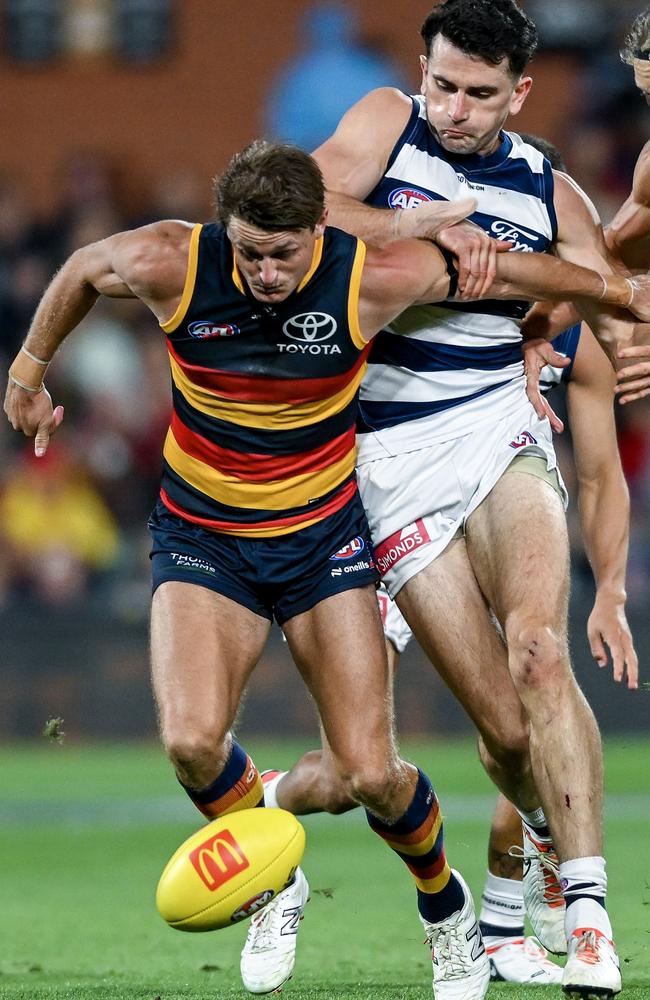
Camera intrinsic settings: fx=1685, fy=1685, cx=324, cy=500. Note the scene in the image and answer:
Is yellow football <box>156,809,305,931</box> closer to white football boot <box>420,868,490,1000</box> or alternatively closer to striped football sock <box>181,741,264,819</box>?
striped football sock <box>181,741,264,819</box>

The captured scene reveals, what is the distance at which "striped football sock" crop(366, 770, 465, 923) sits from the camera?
5.71 m

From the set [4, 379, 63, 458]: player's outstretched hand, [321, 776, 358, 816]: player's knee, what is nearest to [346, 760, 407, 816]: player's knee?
[321, 776, 358, 816]: player's knee

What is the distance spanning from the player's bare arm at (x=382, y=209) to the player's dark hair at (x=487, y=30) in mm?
287

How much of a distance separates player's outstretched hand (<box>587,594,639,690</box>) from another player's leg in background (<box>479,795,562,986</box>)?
27.9 inches

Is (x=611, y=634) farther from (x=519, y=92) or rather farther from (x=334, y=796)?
(x=519, y=92)

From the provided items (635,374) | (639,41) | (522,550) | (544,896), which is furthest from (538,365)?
(544,896)

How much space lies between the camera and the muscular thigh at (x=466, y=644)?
229 inches

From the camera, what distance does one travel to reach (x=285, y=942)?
236 inches

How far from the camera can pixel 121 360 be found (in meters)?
14.6

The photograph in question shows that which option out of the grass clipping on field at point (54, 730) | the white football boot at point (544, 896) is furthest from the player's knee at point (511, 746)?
the grass clipping on field at point (54, 730)

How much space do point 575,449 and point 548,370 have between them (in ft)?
1.27

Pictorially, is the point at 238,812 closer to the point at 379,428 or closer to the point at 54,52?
the point at 379,428

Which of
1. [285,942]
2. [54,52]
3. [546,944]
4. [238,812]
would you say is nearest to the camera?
[238,812]

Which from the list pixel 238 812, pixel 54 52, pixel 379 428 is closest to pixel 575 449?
pixel 379 428
